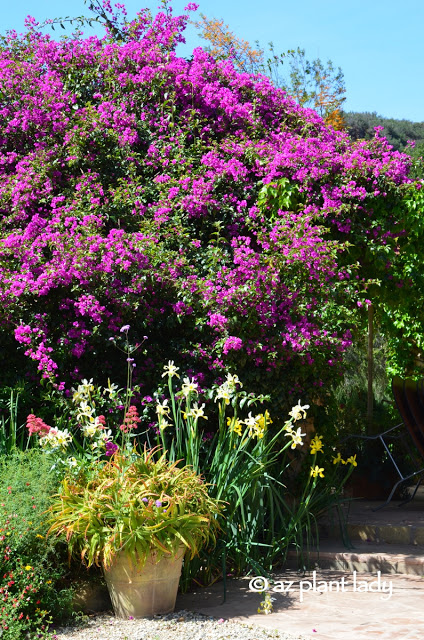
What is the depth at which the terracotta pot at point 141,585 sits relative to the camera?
3701 millimetres

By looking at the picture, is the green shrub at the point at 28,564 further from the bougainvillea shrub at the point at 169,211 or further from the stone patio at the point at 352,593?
the bougainvillea shrub at the point at 169,211

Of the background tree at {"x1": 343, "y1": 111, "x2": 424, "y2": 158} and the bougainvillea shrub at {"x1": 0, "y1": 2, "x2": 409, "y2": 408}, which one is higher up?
the background tree at {"x1": 343, "y1": 111, "x2": 424, "y2": 158}

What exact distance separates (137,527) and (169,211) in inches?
119

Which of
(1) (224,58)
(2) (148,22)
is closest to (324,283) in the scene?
(1) (224,58)

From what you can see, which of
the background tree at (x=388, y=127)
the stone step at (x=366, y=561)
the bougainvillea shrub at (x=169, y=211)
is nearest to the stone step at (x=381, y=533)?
the stone step at (x=366, y=561)

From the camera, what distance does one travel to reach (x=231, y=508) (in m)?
4.44

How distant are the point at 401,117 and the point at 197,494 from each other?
27.6 m

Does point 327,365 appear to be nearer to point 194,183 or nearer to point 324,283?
point 324,283

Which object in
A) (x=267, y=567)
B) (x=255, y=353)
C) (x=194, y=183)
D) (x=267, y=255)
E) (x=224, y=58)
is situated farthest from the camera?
(x=224, y=58)

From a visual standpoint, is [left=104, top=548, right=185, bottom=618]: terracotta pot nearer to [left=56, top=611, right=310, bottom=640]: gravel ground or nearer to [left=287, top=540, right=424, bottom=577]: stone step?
[left=56, top=611, right=310, bottom=640]: gravel ground

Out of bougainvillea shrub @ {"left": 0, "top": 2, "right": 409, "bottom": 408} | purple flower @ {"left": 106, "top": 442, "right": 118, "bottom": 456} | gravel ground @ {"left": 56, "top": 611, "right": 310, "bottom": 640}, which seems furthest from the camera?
bougainvillea shrub @ {"left": 0, "top": 2, "right": 409, "bottom": 408}

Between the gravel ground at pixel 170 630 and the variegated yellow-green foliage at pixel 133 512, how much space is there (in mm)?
322

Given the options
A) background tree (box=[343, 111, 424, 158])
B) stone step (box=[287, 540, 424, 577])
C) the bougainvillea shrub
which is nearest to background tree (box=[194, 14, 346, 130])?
background tree (box=[343, 111, 424, 158])

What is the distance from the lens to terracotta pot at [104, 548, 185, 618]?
12.1ft
